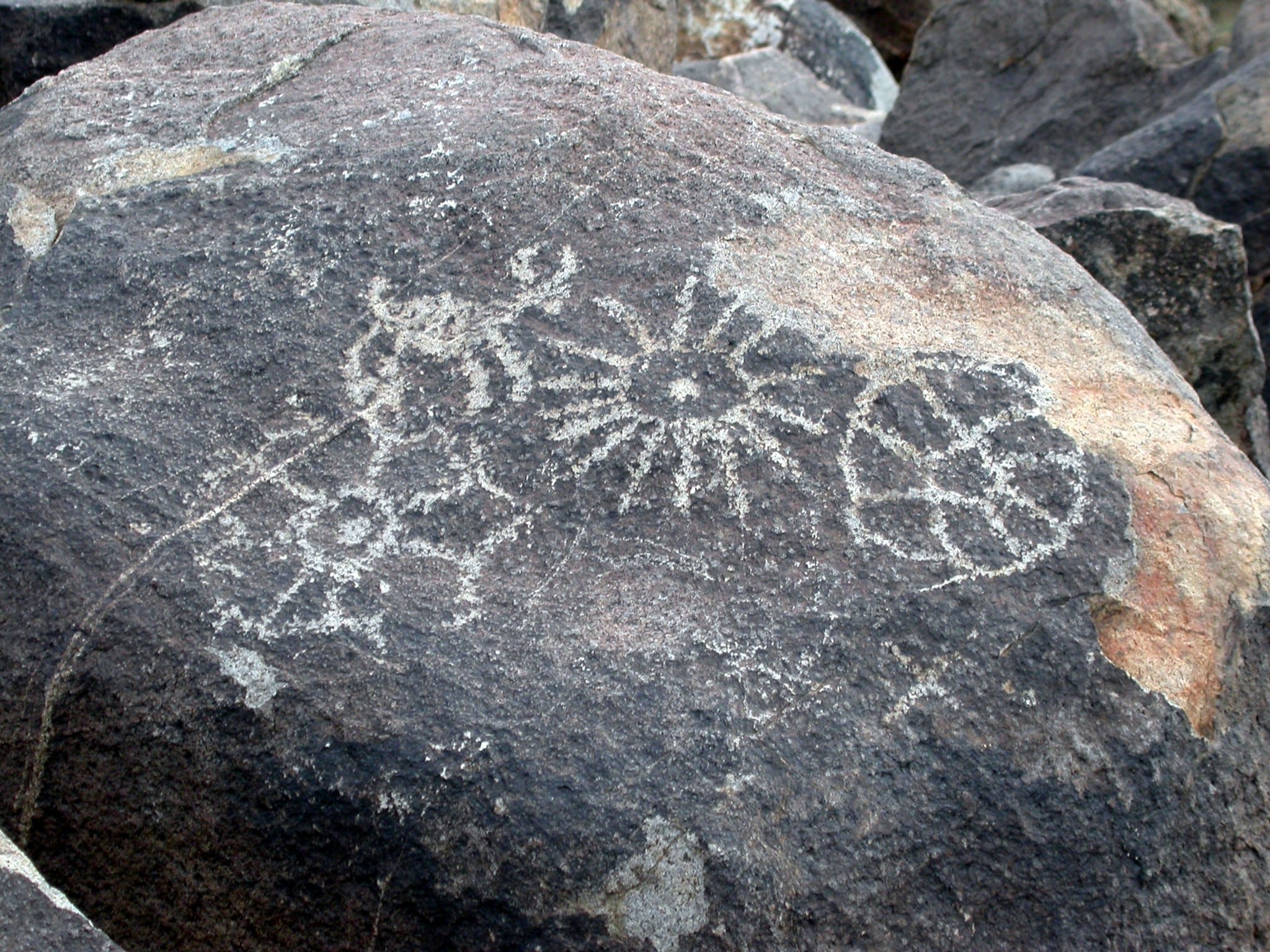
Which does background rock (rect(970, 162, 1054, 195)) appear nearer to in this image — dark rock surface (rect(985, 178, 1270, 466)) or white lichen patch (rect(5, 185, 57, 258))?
dark rock surface (rect(985, 178, 1270, 466))

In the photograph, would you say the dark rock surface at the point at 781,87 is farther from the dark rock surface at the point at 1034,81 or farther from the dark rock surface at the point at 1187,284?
the dark rock surface at the point at 1187,284

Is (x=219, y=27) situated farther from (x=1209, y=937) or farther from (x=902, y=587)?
(x=1209, y=937)

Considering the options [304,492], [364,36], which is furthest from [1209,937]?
[364,36]

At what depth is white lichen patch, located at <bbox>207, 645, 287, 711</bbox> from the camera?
4.99ft

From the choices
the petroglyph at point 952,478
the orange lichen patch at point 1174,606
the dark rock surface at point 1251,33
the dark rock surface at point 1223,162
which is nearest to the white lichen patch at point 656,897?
the petroglyph at point 952,478

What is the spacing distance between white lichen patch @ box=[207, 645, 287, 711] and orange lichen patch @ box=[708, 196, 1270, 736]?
2.82 ft

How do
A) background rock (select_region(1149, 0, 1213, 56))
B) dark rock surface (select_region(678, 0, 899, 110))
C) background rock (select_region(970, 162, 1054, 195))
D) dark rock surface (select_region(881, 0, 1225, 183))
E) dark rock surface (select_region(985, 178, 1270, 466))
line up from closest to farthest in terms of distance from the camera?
dark rock surface (select_region(985, 178, 1270, 466)), background rock (select_region(970, 162, 1054, 195)), dark rock surface (select_region(881, 0, 1225, 183)), background rock (select_region(1149, 0, 1213, 56)), dark rock surface (select_region(678, 0, 899, 110))

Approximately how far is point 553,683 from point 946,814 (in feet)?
1.71

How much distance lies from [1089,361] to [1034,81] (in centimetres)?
352

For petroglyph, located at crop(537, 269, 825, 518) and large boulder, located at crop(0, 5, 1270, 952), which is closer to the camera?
large boulder, located at crop(0, 5, 1270, 952)

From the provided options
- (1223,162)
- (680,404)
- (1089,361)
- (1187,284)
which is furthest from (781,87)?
(680,404)

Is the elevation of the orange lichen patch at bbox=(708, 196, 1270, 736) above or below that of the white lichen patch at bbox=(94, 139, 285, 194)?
above

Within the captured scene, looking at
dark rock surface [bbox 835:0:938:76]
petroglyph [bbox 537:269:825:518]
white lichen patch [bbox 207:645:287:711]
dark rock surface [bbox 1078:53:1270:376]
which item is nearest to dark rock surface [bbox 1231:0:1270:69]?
dark rock surface [bbox 1078:53:1270:376]

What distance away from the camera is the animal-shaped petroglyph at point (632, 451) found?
1619 mm
